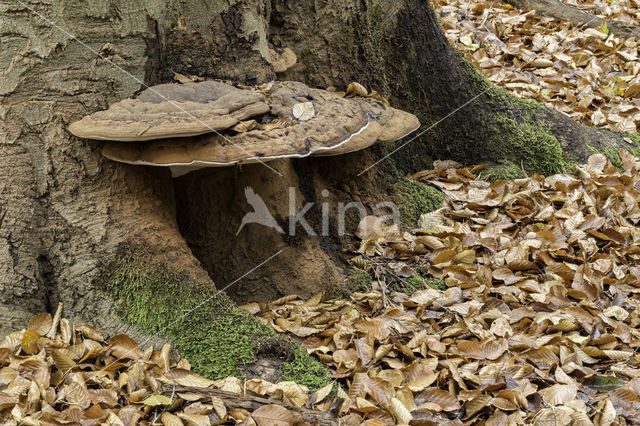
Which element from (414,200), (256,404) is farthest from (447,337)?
(414,200)

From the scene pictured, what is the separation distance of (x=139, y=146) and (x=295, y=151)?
2.24ft

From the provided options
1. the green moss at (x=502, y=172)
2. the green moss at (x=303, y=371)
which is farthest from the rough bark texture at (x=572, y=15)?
the green moss at (x=303, y=371)

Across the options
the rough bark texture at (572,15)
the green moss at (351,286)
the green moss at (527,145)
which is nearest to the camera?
the green moss at (351,286)

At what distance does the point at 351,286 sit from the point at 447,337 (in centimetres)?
71

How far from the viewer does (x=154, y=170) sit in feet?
10.3

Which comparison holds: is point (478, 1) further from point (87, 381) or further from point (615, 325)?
point (87, 381)

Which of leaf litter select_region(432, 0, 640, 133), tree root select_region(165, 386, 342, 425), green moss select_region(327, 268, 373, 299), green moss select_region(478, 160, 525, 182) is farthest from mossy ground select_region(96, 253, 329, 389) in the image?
leaf litter select_region(432, 0, 640, 133)

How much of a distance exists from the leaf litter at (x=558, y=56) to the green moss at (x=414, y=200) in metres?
2.37

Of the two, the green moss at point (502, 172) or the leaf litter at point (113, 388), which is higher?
the green moss at point (502, 172)

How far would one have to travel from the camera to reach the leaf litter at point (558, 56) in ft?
20.4

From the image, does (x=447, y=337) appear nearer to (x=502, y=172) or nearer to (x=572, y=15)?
(x=502, y=172)

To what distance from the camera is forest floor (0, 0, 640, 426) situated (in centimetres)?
259

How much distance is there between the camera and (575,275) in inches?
143

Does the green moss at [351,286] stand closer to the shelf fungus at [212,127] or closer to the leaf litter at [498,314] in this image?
the leaf litter at [498,314]
